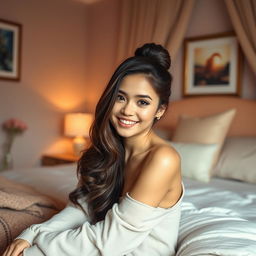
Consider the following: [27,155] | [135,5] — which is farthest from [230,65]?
[27,155]

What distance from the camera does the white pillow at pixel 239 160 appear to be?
2.58 meters

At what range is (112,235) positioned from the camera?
3.56 feet

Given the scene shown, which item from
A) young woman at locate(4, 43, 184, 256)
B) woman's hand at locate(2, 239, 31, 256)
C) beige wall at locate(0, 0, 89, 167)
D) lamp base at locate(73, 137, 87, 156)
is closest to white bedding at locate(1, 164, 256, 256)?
young woman at locate(4, 43, 184, 256)

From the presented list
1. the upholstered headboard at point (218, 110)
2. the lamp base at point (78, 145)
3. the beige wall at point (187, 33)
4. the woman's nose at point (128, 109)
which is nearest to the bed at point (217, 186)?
the upholstered headboard at point (218, 110)

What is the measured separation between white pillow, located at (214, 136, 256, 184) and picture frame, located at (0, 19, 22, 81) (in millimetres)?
2636

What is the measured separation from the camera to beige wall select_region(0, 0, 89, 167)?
4.07 meters

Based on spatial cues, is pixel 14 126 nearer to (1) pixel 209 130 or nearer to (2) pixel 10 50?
(2) pixel 10 50

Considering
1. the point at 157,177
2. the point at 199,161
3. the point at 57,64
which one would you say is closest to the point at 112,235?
the point at 157,177

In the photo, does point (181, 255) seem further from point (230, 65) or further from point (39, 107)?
point (39, 107)

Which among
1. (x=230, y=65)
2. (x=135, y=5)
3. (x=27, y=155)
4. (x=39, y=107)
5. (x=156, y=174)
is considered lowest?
(x=27, y=155)

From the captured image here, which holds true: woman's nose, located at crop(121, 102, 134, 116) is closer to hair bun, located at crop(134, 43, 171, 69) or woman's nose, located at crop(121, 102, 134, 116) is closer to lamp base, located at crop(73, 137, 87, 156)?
hair bun, located at crop(134, 43, 171, 69)

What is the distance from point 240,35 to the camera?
10.0 feet

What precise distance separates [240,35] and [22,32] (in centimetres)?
256

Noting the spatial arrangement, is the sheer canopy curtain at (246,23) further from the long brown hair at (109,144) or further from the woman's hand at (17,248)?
the woman's hand at (17,248)
